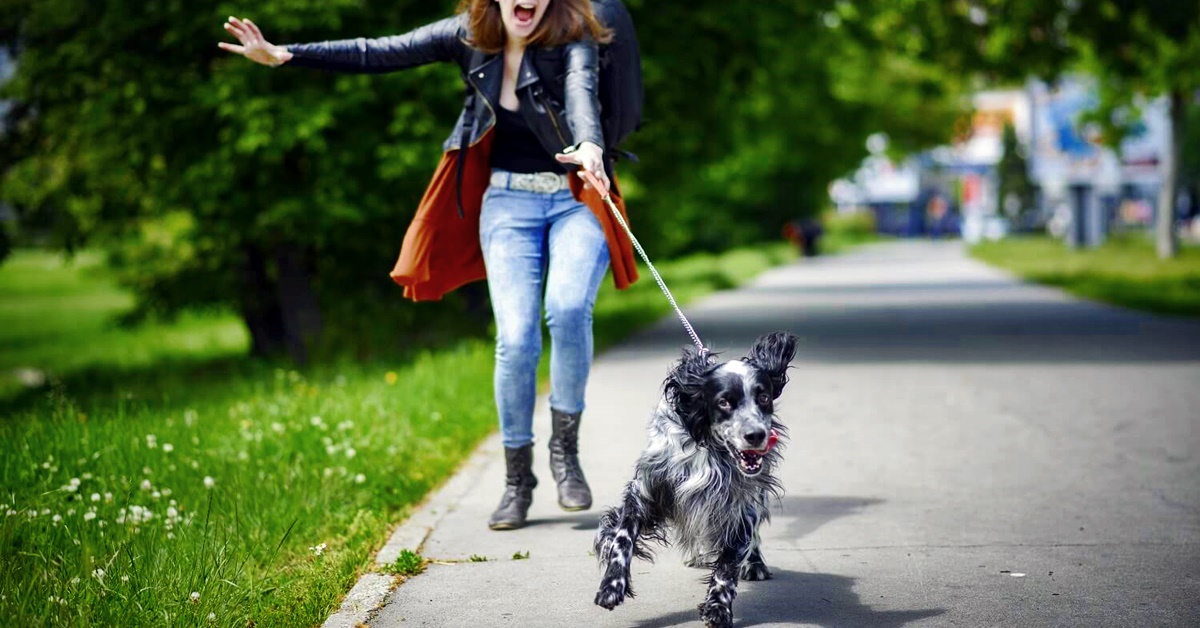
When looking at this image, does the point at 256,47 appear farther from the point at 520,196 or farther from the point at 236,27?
the point at 520,196

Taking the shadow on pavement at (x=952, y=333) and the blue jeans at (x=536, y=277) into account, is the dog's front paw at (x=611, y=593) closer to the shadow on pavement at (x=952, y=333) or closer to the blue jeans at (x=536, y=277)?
the blue jeans at (x=536, y=277)

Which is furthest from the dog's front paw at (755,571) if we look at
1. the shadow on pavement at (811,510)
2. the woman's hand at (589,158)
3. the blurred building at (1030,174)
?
the blurred building at (1030,174)

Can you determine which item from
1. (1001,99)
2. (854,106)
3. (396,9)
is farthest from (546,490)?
(1001,99)

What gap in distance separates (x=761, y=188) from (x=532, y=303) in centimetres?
4271

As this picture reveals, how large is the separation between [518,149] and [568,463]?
4.08ft

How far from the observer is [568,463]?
5754mm

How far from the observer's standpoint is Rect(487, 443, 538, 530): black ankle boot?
559 centimetres

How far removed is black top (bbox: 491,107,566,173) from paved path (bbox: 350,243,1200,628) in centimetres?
94

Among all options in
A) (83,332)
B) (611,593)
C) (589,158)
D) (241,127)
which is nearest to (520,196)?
(589,158)

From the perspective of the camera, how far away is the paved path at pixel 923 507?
4.40 metres

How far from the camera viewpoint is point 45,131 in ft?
49.8

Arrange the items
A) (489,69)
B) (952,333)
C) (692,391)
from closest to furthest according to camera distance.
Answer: (692,391)
(489,69)
(952,333)

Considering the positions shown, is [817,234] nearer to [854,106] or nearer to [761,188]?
[761,188]

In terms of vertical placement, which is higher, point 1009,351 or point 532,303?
point 532,303
